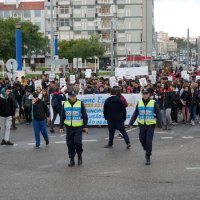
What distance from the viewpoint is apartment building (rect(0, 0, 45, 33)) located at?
11767 centimetres

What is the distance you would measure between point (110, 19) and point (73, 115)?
96594 millimetres

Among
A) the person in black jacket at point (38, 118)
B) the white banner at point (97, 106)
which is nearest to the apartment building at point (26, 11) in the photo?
the white banner at point (97, 106)

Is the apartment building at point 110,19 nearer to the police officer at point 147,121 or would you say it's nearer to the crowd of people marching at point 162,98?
the crowd of people marching at point 162,98

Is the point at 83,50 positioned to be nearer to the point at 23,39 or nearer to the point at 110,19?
the point at 23,39

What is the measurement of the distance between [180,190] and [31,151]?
6.15 meters

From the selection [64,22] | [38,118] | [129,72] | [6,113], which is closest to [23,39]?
[64,22]

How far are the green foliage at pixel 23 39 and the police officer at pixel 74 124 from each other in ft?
196

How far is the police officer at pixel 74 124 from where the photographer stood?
1214 centimetres

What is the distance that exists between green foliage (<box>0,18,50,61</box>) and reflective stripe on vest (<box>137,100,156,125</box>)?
2360 inches

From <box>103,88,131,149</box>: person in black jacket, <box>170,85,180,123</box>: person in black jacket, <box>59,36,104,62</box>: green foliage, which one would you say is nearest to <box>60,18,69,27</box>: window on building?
<box>59,36,104,62</box>: green foliage

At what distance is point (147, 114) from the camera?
12.4 m

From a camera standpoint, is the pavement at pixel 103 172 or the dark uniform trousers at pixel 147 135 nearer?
the pavement at pixel 103 172

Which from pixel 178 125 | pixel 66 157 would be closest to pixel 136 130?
pixel 178 125

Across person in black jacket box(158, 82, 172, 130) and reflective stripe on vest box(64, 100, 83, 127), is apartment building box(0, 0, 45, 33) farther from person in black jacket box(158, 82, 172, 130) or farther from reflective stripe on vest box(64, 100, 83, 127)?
reflective stripe on vest box(64, 100, 83, 127)
